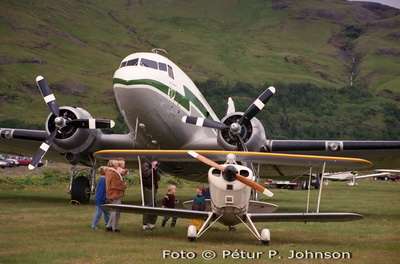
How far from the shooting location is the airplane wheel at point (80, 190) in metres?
25.2

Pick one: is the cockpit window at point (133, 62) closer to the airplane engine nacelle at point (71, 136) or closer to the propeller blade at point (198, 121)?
the propeller blade at point (198, 121)

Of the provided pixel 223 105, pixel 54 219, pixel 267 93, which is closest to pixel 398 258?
pixel 54 219

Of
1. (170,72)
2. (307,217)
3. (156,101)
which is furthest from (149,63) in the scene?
(307,217)

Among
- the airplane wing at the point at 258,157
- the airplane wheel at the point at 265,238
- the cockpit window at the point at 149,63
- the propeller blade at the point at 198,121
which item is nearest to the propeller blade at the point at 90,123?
the cockpit window at the point at 149,63

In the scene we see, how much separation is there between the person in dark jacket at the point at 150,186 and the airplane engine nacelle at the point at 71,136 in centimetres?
713

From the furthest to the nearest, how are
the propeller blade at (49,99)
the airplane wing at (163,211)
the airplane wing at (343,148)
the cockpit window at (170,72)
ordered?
1. the propeller blade at (49,99)
2. the cockpit window at (170,72)
3. the airplane wing at (343,148)
4. the airplane wing at (163,211)

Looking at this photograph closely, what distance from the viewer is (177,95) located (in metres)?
23.3

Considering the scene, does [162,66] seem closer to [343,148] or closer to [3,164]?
[343,148]

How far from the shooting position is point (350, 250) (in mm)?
13969

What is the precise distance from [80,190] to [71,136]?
7.18 feet

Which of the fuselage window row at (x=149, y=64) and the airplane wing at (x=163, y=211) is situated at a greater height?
the fuselage window row at (x=149, y=64)

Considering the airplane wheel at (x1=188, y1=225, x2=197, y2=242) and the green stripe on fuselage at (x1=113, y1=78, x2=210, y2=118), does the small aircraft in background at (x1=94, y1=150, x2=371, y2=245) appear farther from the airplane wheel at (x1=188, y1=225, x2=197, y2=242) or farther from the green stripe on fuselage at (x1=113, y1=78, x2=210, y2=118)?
the green stripe on fuselage at (x1=113, y1=78, x2=210, y2=118)

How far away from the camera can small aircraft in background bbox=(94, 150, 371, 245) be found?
14.0 metres

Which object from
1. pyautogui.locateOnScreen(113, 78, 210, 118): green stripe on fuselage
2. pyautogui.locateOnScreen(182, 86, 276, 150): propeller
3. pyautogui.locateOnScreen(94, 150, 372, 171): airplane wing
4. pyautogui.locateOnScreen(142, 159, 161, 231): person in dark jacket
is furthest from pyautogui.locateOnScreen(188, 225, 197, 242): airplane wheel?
pyautogui.locateOnScreen(113, 78, 210, 118): green stripe on fuselage
